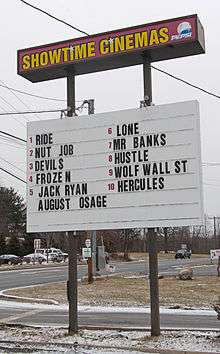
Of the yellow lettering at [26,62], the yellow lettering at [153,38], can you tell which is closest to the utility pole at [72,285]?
the yellow lettering at [26,62]

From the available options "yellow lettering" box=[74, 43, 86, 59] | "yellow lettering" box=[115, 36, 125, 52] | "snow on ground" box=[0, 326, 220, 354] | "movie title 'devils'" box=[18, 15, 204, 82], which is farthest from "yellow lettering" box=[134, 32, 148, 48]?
"snow on ground" box=[0, 326, 220, 354]

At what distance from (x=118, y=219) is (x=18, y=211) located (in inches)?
3320

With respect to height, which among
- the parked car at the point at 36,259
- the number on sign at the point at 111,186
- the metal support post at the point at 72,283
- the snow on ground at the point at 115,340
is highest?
the number on sign at the point at 111,186

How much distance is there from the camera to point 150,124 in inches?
404

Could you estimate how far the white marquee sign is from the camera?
9914 millimetres

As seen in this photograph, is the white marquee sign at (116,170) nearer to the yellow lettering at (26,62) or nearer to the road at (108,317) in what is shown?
the yellow lettering at (26,62)

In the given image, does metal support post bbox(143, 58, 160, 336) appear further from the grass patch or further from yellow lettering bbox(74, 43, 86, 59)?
the grass patch

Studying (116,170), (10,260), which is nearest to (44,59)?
(116,170)

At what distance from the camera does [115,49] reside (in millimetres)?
10492

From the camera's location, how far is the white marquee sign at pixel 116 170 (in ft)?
32.5

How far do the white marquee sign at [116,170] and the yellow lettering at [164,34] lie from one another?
3.70 ft

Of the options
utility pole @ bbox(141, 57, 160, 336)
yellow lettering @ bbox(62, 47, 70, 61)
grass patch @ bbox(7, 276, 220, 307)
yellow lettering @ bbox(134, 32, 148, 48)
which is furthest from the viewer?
grass patch @ bbox(7, 276, 220, 307)

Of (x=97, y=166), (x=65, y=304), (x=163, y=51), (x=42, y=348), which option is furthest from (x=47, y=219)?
(x=65, y=304)

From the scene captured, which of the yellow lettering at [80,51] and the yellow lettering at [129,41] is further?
the yellow lettering at [80,51]
